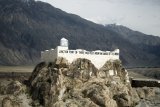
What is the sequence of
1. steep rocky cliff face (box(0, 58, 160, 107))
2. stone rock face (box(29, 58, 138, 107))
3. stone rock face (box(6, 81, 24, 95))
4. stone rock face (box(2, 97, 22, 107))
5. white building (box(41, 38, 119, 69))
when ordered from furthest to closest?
stone rock face (box(6, 81, 24, 95)), white building (box(41, 38, 119, 69)), stone rock face (box(2, 97, 22, 107)), steep rocky cliff face (box(0, 58, 160, 107)), stone rock face (box(29, 58, 138, 107))

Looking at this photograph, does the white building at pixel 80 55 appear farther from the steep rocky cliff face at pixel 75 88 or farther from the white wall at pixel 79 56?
the steep rocky cliff face at pixel 75 88

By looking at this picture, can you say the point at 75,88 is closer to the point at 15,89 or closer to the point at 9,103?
the point at 9,103

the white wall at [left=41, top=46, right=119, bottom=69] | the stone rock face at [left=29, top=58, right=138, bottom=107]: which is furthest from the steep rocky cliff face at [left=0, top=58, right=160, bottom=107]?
the white wall at [left=41, top=46, right=119, bottom=69]

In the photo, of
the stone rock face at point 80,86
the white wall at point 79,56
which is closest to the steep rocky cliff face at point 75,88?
the stone rock face at point 80,86

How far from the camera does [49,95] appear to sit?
71875 millimetres

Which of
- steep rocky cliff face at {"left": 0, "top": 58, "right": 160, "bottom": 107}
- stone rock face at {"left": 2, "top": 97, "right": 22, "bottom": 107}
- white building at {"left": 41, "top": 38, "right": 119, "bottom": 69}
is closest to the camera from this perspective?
steep rocky cliff face at {"left": 0, "top": 58, "right": 160, "bottom": 107}

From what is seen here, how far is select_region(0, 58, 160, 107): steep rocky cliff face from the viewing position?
233 ft

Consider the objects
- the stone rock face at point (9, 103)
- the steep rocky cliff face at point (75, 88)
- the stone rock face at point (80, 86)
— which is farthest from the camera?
the stone rock face at point (9, 103)

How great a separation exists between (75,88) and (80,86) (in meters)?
1.03

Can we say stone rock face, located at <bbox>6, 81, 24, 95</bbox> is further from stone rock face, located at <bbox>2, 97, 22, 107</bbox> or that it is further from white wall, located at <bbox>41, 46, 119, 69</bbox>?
white wall, located at <bbox>41, 46, 119, 69</bbox>

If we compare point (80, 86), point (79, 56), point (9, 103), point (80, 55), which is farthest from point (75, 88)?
Answer: point (9, 103)

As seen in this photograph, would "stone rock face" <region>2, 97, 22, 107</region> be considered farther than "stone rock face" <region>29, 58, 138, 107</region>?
Yes

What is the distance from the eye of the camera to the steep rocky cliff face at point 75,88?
70.9m

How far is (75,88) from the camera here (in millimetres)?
72875
